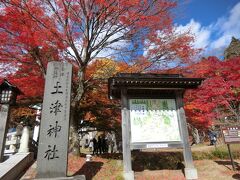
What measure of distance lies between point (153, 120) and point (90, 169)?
4.14 m

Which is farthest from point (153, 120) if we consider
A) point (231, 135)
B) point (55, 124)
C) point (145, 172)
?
point (55, 124)

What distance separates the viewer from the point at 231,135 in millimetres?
11430

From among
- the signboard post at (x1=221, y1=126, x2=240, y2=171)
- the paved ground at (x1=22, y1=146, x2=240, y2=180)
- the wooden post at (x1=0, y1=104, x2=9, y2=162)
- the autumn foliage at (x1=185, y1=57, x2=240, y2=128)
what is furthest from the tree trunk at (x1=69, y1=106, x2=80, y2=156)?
the autumn foliage at (x1=185, y1=57, x2=240, y2=128)

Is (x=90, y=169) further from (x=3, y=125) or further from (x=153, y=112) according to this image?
(x=3, y=125)

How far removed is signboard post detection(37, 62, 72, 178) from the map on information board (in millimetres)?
3367

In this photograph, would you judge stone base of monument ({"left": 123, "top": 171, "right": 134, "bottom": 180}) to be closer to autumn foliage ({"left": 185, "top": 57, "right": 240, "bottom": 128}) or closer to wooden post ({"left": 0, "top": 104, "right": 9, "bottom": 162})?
wooden post ({"left": 0, "top": 104, "right": 9, "bottom": 162})

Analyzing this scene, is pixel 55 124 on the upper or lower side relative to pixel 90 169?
upper

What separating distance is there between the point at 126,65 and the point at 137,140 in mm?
6698

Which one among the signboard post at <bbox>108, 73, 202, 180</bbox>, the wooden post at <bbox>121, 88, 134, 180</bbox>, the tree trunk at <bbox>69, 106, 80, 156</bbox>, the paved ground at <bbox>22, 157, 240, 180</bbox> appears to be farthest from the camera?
the tree trunk at <bbox>69, 106, 80, 156</bbox>

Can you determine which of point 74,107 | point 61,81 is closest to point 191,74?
point 74,107

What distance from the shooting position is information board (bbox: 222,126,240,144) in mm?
11312

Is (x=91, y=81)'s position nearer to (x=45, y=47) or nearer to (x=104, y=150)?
(x=45, y=47)

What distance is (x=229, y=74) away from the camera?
2216cm

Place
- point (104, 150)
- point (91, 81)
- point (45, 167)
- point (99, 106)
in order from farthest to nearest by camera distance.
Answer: point (104, 150)
point (99, 106)
point (91, 81)
point (45, 167)
